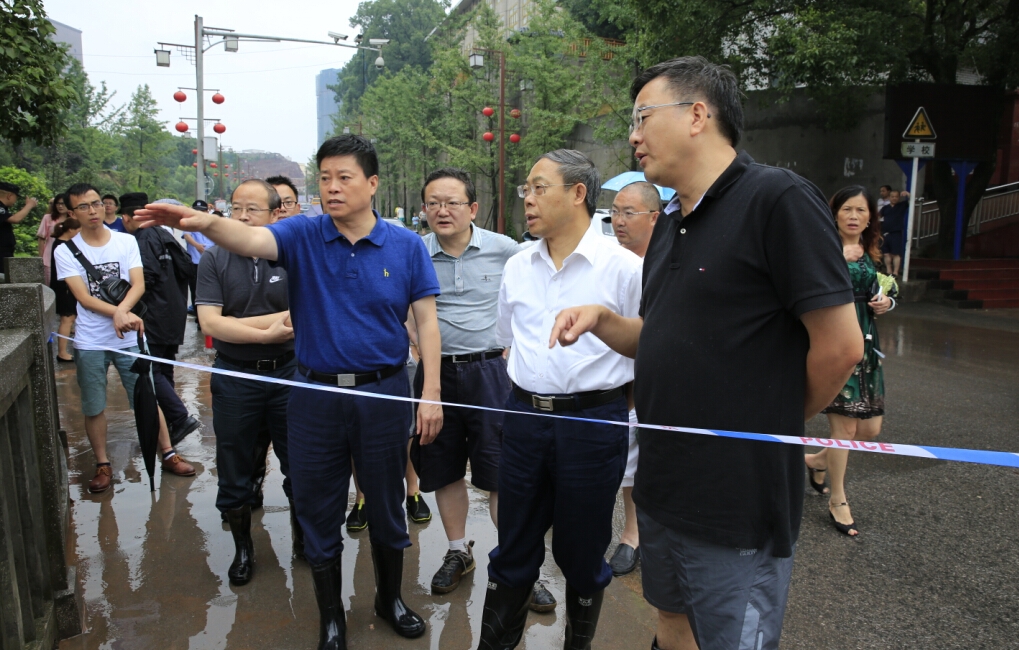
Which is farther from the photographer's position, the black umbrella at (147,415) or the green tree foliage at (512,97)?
the green tree foliage at (512,97)

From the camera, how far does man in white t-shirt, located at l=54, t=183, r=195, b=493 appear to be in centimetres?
502

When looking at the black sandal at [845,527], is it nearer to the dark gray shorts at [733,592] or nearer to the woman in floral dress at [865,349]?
the woman in floral dress at [865,349]

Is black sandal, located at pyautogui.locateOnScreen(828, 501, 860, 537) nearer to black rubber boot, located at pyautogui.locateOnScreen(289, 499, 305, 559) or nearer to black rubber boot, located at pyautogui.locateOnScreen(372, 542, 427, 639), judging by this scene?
black rubber boot, located at pyautogui.locateOnScreen(372, 542, 427, 639)

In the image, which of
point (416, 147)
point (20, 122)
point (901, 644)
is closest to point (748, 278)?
point (901, 644)

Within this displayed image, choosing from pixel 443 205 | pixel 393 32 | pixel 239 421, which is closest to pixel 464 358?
pixel 443 205

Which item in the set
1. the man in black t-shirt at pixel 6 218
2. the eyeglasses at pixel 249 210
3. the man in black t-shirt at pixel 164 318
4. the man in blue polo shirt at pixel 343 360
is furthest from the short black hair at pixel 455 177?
the man in black t-shirt at pixel 6 218

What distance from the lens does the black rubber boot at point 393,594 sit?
337 cm

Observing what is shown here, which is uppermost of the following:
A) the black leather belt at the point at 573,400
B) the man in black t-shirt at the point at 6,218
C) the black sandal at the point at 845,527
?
the man in black t-shirt at the point at 6,218

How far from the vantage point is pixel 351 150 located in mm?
3219

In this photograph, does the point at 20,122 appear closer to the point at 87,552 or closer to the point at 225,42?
the point at 87,552

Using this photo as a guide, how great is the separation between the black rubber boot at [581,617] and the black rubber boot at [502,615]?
0.18 meters

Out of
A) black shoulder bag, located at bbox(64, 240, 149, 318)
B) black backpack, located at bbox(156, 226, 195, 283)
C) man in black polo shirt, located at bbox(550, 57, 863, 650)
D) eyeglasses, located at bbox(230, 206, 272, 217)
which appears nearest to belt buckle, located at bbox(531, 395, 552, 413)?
man in black polo shirt, located at bbox(550, 57, 863, 650)

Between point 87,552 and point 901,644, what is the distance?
13.3 ft

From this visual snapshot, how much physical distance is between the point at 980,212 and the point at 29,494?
19.7m
